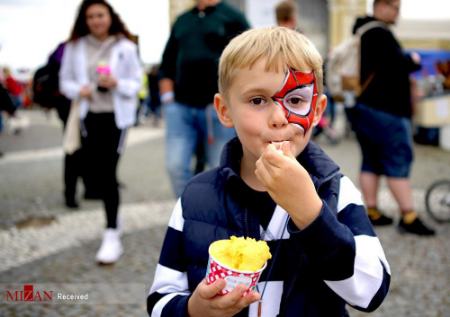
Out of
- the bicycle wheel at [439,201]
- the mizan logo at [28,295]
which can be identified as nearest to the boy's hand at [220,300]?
the mizan logo at [28,295]

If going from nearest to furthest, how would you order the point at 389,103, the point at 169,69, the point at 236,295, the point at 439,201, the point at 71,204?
the point at 236,295
the point at 169,69
the point at 389,103
the point at 439,201
the point at 71,204

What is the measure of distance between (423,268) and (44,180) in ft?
16.7

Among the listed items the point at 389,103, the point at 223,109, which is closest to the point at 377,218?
the point at 389,103

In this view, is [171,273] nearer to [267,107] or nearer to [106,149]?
[267,107]

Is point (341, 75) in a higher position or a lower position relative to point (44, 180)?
higher

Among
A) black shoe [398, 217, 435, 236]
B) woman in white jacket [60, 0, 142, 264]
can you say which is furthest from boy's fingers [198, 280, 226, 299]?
black shoe [398, 217, 435, 236]

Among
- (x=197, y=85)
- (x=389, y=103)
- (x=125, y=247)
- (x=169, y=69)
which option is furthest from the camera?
(x=389, y=103)

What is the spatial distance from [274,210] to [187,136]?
2.18m

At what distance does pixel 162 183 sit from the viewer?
20.6ft

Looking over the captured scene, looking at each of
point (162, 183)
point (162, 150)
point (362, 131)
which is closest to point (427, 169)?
point (362, 131)

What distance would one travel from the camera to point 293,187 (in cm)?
106

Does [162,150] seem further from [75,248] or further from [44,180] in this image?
[75,248]

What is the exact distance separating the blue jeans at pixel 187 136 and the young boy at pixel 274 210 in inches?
77.3

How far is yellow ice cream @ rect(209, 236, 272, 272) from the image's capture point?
105 centimetres
